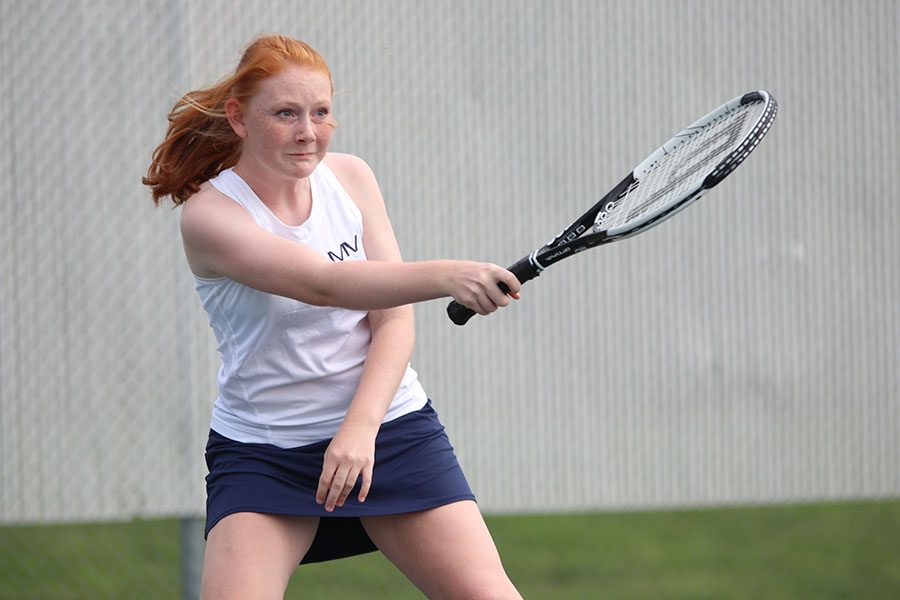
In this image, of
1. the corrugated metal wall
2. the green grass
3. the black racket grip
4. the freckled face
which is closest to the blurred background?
the corrugated metal wall

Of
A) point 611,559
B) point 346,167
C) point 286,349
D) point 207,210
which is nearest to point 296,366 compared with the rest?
point 286,349

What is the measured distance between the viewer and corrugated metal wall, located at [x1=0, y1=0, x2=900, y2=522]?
407cm

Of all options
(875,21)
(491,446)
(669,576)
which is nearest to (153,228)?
(491,446)

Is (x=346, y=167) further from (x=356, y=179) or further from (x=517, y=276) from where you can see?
(x=517, y=276)

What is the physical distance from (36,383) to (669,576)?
3507 millimetres

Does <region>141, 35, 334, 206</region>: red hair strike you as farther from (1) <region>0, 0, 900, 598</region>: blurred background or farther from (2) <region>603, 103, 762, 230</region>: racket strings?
(1) <region>0, 0, 900, 598</region>: blurred background

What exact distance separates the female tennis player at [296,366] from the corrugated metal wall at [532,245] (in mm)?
1431

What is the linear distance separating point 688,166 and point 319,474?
3.24 feet

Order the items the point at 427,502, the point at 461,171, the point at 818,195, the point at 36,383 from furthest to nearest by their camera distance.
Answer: the point at 818,195
the point at 461,171
the point at 36,383
the point at 427,502

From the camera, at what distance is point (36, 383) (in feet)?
13.3

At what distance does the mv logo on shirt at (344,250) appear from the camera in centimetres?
261

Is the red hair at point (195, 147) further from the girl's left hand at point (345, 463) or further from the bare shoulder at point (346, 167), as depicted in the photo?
the girl's left hand at point (345, 463)

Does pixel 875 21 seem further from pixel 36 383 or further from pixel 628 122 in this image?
pixel 36 383

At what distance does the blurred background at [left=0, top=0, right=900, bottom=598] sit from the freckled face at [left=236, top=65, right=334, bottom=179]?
5.21 ft
